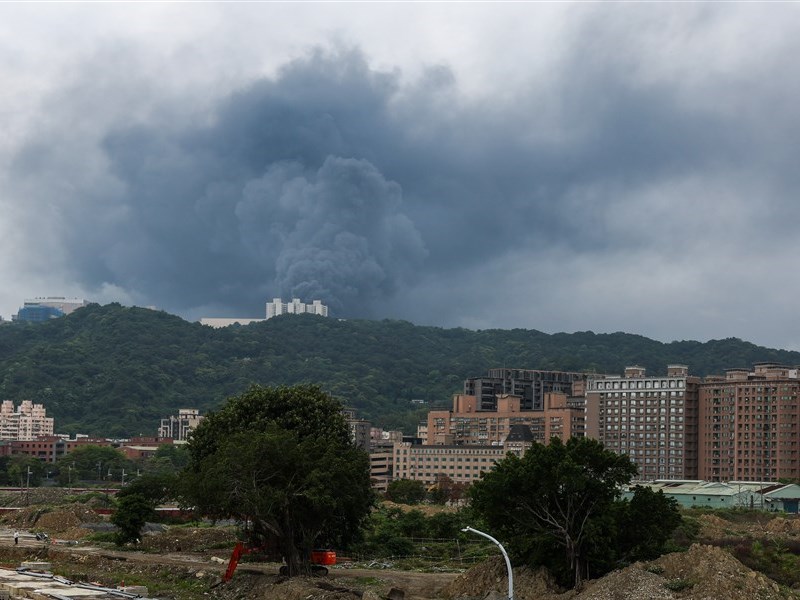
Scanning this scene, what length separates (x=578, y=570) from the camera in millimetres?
63125

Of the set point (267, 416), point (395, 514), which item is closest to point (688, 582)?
point (267, 416)

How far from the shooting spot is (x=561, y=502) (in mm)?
64812

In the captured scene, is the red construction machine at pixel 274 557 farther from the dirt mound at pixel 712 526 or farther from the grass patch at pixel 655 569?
the dirt mound at pixel 712 526

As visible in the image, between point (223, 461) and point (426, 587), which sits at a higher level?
point (223, 461)

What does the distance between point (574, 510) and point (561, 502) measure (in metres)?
0.99

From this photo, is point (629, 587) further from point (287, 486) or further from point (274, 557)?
point (274, 557)

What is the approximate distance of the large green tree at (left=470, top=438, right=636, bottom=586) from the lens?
6306 cm

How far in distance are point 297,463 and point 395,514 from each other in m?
59.2

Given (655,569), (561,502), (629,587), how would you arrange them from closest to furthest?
(629,587) < (655,569) < (561,502)

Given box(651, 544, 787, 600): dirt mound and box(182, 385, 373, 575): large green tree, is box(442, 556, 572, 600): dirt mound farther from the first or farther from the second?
box(182, 385, 373, 575): large green tree

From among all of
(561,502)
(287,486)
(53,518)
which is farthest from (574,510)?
(53,518)

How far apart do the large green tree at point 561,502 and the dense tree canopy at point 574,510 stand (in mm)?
51

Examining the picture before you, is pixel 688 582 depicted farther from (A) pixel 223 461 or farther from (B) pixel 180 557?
(B) pixel 180 557

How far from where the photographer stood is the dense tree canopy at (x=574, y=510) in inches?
2486
